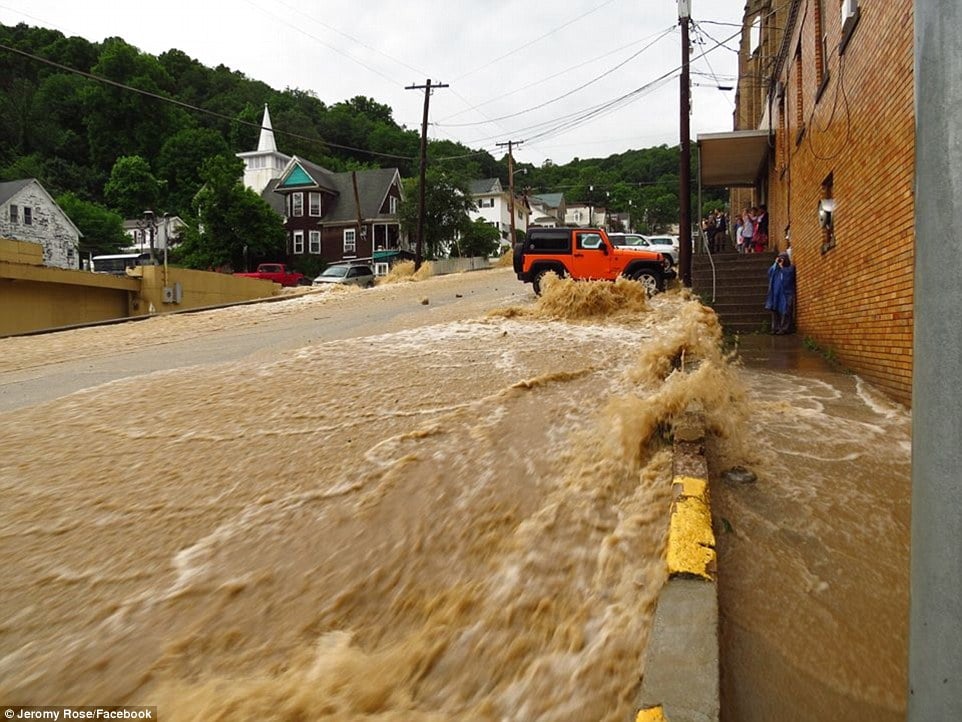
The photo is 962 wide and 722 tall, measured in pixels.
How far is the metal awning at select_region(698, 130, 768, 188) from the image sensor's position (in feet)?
62.0

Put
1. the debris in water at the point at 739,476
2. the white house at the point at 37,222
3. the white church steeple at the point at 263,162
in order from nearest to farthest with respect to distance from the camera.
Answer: the debris in water at the point at 739,476
the white house at the point at 37,222
the white church steeple at the point at 263,162

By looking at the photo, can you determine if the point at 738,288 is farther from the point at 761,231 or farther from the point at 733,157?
the point at 733,157

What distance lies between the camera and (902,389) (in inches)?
284

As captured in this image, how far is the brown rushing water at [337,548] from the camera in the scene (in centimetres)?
288

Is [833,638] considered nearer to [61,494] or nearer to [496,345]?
[61,494]

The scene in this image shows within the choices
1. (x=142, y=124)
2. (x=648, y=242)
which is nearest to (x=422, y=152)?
(x=648, y=242)

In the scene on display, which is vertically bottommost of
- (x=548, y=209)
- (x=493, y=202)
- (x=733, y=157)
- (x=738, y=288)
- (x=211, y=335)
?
(x=211, y=335)

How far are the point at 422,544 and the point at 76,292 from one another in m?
24.3

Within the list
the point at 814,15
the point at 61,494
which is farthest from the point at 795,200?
the point at 61,494

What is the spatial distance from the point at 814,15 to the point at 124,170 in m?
66.1

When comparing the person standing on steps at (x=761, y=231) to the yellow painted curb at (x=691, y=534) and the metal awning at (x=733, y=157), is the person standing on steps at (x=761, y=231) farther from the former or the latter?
the yellow painted curb at (x=691, y=534)

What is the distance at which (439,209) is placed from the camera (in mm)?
43750

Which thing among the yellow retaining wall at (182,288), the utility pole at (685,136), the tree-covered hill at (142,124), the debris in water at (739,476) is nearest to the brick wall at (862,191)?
the debris in water at (739,476)

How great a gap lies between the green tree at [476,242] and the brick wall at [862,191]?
108 ft
